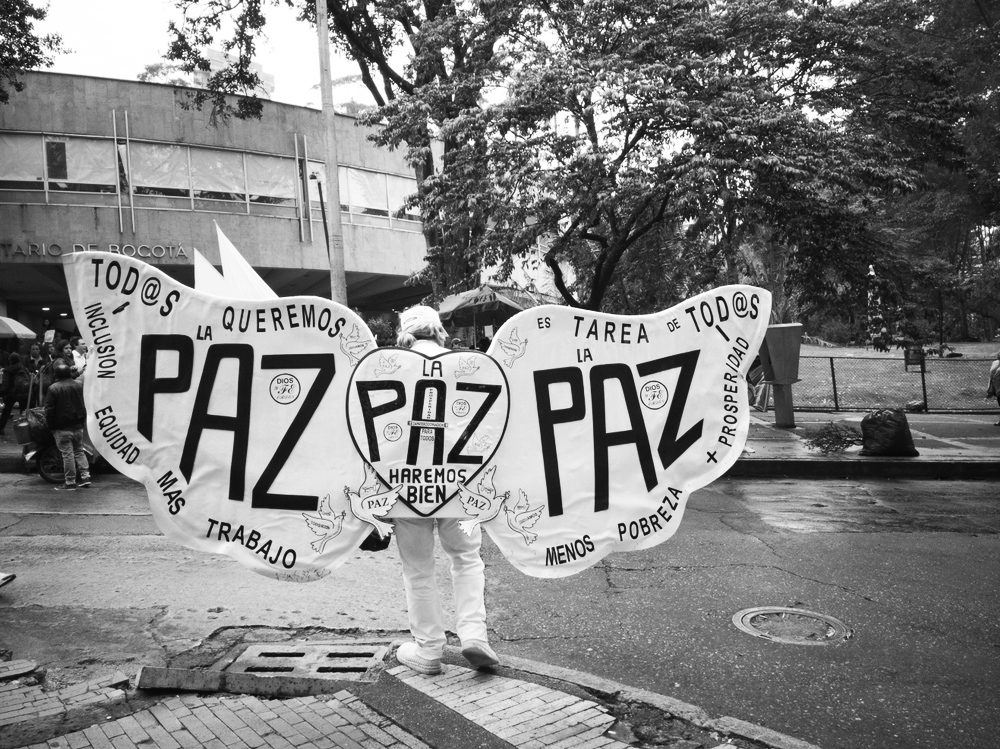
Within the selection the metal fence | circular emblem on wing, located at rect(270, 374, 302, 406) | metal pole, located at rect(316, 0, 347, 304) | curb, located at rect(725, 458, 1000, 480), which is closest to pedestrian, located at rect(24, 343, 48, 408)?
metal pole, located at rect(316, 0, 347, 304)

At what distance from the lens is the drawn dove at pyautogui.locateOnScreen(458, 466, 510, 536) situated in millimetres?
3906

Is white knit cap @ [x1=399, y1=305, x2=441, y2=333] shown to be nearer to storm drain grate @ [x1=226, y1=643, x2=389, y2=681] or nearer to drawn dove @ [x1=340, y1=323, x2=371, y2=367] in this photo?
drawn dove @ [x1=340, y1=323, x2=371, y2=367]

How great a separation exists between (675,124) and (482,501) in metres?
10.0

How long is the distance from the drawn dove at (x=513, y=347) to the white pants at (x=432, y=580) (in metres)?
0.84

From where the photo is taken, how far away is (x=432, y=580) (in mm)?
4051

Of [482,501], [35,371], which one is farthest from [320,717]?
[35,371]

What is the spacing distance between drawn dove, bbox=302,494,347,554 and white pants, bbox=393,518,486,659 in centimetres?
28

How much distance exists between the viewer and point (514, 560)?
156 inches

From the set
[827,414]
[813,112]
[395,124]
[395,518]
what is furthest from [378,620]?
[827,414]

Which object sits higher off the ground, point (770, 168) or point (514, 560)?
point (770, 168)

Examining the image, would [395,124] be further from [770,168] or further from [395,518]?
[395,518]

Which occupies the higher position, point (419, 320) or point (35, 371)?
point (35, 371)

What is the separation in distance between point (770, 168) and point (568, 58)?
11.7 ft

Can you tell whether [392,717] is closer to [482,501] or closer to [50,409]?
[482,501]
